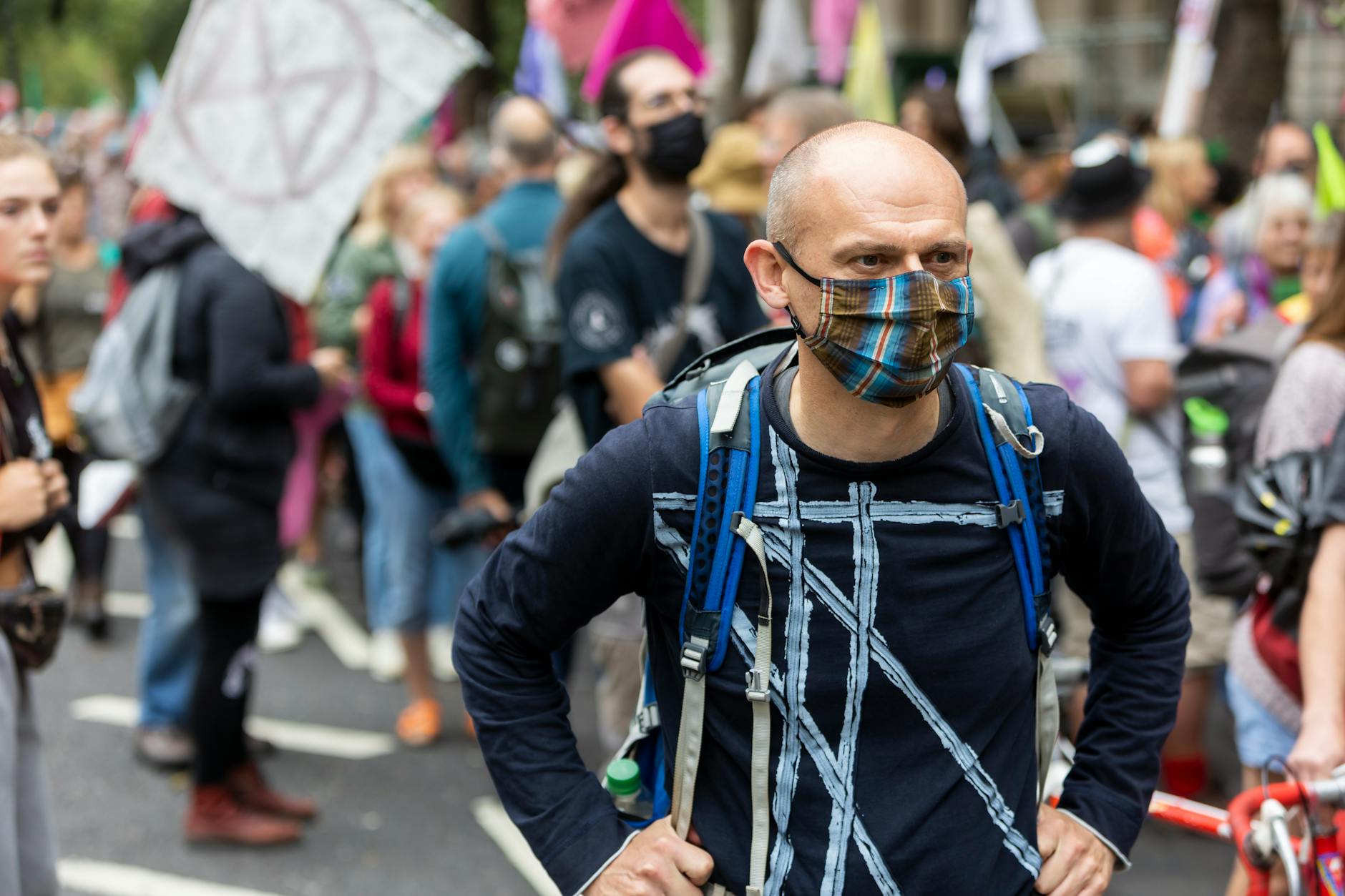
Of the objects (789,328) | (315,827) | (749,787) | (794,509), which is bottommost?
(315,827)

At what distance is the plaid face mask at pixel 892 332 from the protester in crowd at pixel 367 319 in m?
4.37

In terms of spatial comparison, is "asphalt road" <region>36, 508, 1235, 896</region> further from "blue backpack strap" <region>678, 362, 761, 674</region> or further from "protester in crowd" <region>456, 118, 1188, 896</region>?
"blue backpack strap" <region>678, 362, 761, 674</region>

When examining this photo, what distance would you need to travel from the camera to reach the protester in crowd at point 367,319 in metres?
6.52

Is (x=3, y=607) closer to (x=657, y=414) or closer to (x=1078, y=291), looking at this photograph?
(x=657, y=414)

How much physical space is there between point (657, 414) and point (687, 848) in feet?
1.94

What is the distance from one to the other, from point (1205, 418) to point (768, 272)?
2715mm

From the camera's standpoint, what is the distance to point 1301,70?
14.2 meters

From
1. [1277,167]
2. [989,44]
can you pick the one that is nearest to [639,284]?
[1277,167]

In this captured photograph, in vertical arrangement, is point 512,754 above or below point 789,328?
below

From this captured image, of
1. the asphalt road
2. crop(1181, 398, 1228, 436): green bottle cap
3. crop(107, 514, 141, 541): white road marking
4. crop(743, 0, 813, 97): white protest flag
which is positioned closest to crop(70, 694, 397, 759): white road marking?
the asphalt road

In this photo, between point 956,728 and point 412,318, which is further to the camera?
point 412,318

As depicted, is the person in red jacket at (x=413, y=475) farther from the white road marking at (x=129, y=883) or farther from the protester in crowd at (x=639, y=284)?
the protester in crowd at (x=639, y=284)

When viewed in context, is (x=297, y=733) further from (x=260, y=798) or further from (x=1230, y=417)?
(x=1230, y=417)

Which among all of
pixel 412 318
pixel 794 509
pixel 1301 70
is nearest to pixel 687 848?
pixel 794 509
